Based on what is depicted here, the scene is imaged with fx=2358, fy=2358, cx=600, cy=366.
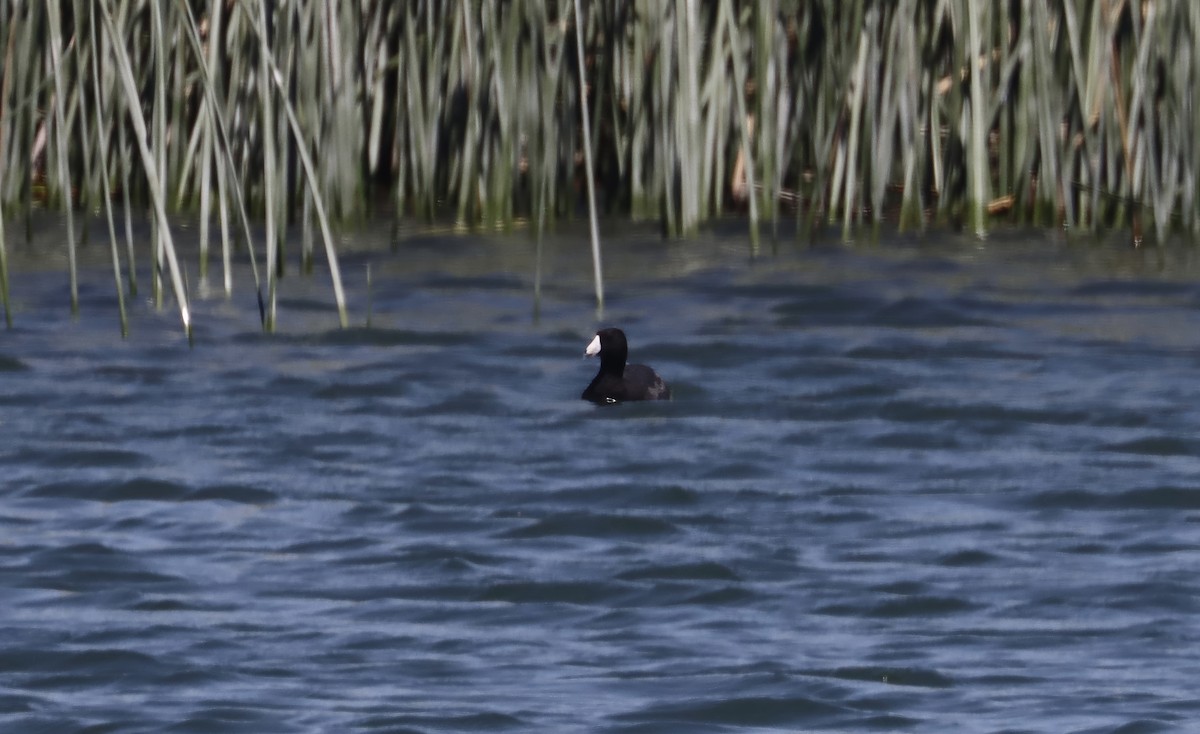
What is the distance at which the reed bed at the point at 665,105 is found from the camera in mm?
8852

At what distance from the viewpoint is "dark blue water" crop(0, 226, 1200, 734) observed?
4391 millimetres

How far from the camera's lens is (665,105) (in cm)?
902

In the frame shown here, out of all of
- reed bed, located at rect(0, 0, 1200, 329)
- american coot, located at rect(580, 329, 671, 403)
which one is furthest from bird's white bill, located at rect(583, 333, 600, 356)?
reed bed, located at rect(0, 0, 1200, 329)

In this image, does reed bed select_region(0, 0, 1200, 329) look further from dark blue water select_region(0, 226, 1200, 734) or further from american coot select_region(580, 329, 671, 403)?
american coot select_region(580, 329, 671, 403)

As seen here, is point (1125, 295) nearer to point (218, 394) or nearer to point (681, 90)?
point (681, 90)

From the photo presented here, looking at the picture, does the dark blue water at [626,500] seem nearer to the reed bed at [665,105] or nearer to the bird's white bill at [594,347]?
the bird's white bill at [594,347]

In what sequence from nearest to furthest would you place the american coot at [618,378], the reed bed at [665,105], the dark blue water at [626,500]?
the dark blue water at [626,500], the american coot at [618,378], the reed bed at [665,105]

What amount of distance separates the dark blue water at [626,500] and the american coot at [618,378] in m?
0.10

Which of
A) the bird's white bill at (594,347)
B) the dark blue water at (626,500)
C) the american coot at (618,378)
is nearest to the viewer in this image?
the dark blue water at (626,500)

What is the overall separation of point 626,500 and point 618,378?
1.44m

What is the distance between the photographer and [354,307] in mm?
8852

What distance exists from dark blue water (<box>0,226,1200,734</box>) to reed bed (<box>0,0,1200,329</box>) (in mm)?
346

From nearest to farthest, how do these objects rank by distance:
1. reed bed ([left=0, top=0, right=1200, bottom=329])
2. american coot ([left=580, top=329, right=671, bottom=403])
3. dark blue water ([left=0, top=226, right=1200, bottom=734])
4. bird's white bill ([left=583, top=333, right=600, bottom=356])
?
1. dark blue water ([left=0, top=226, right=1200, bottom=734])
2. american coot ([left=580, top=329, right=671, bottom=403])
3. bird's white bill ([left=583, top=333, right=600, bottom=356])
4. reed bed ([left=0, top=0, right=1200, bottom=329])

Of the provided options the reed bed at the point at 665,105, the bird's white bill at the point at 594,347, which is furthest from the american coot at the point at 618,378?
the reed bed at the point at 665,105
